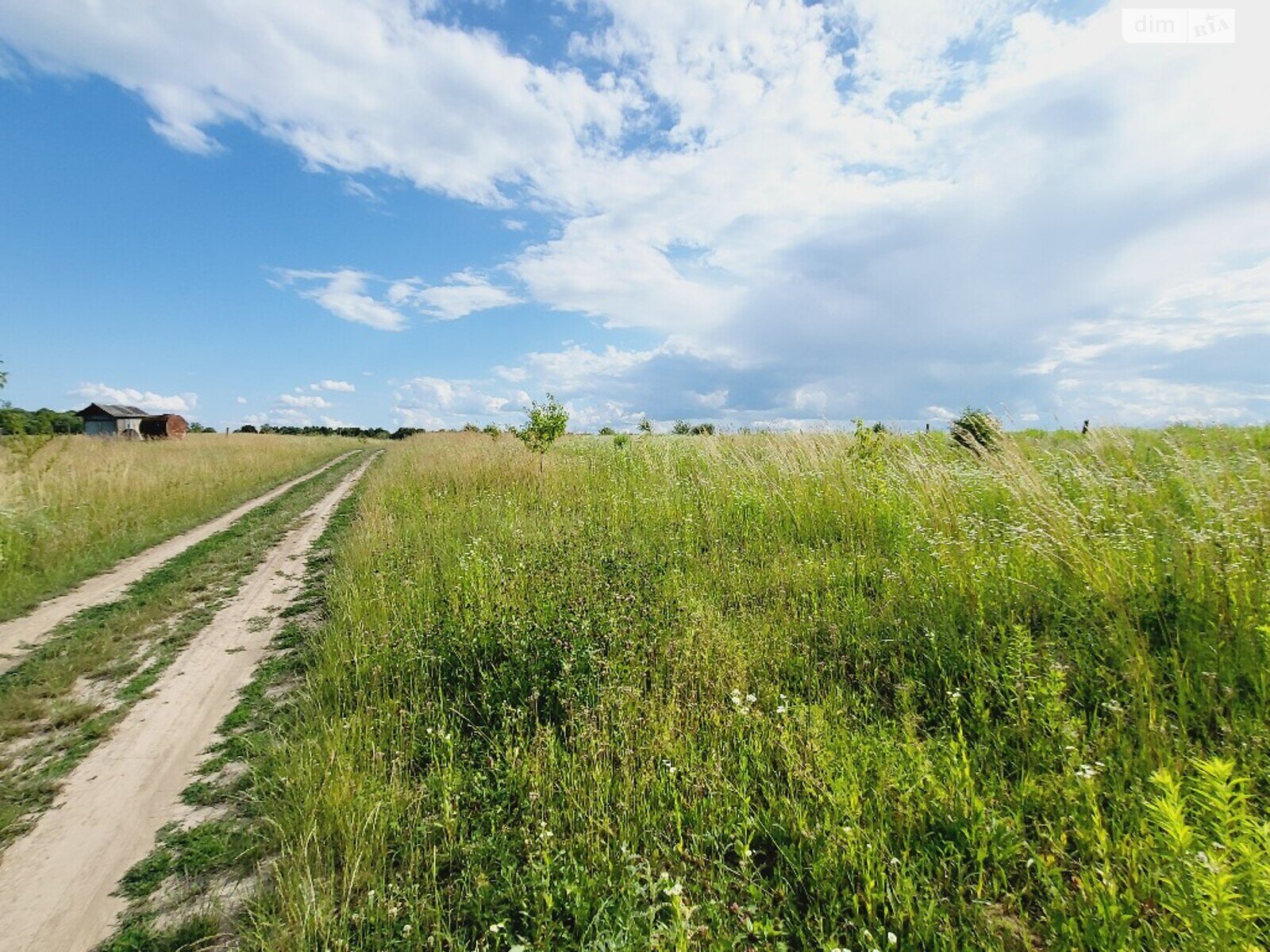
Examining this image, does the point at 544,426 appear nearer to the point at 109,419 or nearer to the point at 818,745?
the point at 818,745

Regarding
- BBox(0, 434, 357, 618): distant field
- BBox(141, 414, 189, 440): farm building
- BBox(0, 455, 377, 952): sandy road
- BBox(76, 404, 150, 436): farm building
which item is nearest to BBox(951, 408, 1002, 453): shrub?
BBox(0, 455, 377, 952): sandy road

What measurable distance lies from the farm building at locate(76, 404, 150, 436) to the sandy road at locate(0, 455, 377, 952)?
76.2m

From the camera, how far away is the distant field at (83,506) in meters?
8.56

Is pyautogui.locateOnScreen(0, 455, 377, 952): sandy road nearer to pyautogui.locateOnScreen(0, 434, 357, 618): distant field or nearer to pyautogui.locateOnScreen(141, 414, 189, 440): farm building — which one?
pyautogui.locateOnScreen(0, 434, 357, 618): distant field

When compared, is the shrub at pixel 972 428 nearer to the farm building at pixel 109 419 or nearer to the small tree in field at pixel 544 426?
the small tree in field at pixel 544 426

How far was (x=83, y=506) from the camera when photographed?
11.7 meters

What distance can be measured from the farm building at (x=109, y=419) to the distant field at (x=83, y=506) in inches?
2222

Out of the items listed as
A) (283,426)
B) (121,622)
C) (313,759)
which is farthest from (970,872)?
(283,426)

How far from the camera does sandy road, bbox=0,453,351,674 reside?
6.00 m

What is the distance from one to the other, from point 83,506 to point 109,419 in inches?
2853

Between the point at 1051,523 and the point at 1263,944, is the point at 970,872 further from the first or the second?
the point at 1051,523

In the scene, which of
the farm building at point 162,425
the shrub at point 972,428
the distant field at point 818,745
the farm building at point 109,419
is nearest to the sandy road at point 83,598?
the distant field at point 818,745

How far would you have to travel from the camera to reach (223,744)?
4168 mm

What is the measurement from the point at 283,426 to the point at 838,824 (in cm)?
10667
